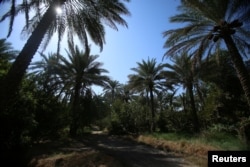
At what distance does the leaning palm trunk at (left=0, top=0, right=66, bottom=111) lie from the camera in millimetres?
9055

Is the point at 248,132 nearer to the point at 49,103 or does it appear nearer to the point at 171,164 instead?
the point at 171,164

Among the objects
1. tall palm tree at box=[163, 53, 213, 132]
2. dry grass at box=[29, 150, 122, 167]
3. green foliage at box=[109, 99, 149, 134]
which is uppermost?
tall palm tree at box=[163, 53, 213, 132]

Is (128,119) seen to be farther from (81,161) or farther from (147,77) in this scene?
(81,161)

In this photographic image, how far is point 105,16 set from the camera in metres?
16.1

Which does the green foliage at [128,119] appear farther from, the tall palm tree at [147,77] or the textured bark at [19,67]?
the textured bark at [19,67]

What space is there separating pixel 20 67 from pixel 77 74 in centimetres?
1984

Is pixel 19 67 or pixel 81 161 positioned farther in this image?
pixel 81 161

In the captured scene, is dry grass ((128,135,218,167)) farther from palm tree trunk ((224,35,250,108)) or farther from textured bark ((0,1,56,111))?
textured bark ((0,1,56,111))

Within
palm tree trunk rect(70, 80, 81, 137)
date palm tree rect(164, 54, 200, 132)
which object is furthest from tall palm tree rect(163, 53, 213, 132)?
palm tree trunk rect(70, 80, 81, 137)

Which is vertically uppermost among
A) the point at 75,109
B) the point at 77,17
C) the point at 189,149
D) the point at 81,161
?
the point at 77,17

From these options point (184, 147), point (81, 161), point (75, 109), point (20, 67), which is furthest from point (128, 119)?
point (20, 67)

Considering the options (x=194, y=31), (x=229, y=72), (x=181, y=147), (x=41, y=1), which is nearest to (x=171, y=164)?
(x=181, y=147)

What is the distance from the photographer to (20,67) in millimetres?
9562

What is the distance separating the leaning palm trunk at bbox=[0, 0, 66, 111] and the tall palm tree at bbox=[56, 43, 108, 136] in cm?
1742
